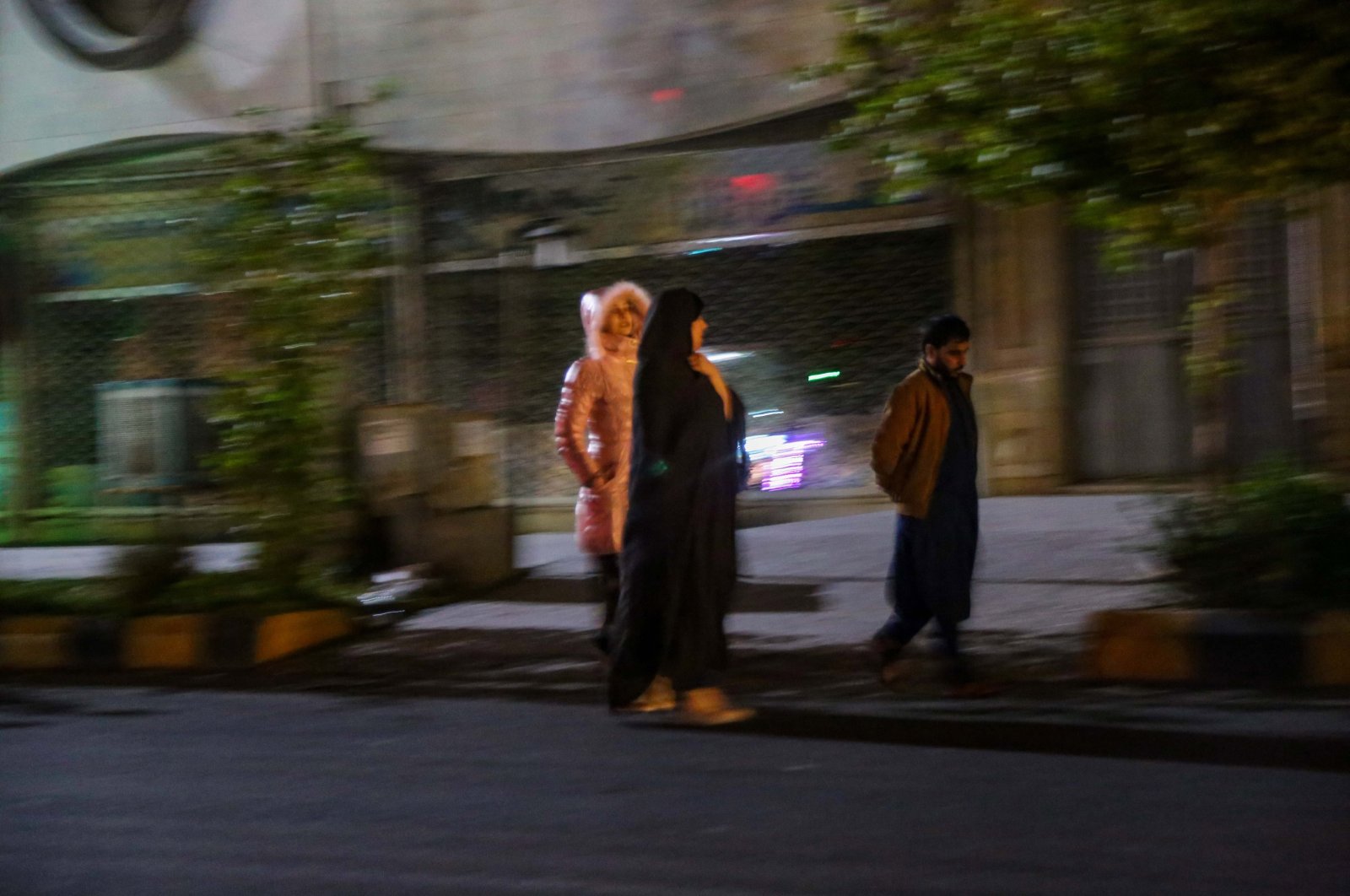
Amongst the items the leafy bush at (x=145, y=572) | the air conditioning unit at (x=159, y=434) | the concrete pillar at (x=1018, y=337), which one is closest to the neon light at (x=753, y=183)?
the concrete pillar at (x=1018, y=337)

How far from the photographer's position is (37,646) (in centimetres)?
894

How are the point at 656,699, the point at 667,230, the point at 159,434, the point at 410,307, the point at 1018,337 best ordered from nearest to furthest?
the point at 656,699
the point at 1018,337
the point at 667,230
the point at 410,307
the point at 159,434

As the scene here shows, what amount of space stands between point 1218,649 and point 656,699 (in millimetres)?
2295

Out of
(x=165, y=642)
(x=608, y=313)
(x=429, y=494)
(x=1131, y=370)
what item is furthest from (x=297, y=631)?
(x=1131, y=370)

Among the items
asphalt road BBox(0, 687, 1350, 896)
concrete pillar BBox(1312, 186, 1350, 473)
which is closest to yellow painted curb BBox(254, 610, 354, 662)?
asphalt road BBox(0, 687, 1350, 896)

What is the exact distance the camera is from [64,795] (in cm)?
552

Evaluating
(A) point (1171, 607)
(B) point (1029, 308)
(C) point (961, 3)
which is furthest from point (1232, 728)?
(B) point (1029, 308)

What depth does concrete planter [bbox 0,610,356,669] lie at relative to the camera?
8641 millimetres

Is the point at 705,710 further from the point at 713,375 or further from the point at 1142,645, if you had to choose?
the point at 1142,645

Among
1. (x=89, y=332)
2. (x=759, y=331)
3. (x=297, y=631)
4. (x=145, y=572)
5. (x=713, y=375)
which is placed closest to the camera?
(x=713, y=375)

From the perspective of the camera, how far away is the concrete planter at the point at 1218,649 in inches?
266

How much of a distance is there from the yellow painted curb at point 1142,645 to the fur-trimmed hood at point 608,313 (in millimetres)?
2299

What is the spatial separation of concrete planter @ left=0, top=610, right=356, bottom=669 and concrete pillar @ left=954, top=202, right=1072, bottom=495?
5.26 m

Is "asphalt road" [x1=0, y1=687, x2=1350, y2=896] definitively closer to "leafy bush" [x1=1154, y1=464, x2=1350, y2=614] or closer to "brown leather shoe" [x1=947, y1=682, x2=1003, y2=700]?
"brown leather shoe" [x1=947, y1=682, x2=1003, y2=700]
